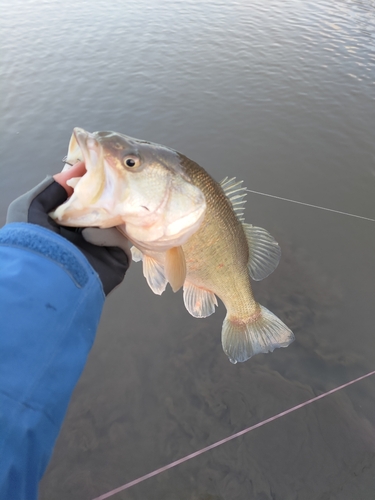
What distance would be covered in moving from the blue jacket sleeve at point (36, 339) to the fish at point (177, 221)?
283mm

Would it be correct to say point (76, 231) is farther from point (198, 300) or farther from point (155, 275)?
point (198, 300)

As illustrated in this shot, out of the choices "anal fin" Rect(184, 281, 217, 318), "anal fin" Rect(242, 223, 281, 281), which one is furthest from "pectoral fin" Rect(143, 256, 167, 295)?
"anal fin" Rect(242, 223, 281, 281)

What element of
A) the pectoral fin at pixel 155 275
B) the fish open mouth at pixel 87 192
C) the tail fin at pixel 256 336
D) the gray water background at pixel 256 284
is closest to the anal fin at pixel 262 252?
the tail fin at pixel 256 336

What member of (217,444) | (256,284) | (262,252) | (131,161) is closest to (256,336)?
(262,252)

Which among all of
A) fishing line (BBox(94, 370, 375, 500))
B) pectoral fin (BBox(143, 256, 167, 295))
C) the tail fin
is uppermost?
pectoral fin (BBox(143, 256, 167, 295))

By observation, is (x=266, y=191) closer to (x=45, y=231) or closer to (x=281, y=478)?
(x=281, y=478)

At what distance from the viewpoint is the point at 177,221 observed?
63.4 inches

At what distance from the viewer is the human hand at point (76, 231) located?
136 cm

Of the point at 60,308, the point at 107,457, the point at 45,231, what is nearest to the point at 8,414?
the point at 60,308

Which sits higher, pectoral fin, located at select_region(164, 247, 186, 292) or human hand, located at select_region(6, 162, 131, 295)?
human hand, located at select_region(6, 162, 131, 295)

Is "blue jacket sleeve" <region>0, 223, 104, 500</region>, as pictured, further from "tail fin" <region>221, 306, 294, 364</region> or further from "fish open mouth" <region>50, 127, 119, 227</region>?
"tail fin" <region>221, 306, 294, 364</region>

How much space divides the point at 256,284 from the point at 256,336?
4.84 ft

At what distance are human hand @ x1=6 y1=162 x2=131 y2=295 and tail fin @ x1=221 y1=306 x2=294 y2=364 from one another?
3.65ft

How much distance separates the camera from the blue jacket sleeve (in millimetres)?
913
